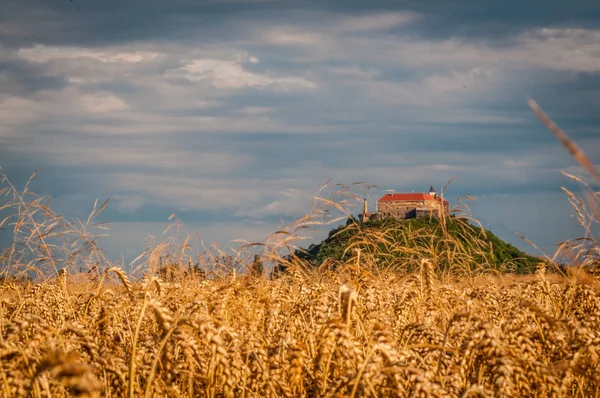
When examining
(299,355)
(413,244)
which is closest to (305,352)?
(299,355)

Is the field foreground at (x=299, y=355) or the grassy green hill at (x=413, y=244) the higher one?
the field foreground at (x=299, y=355)

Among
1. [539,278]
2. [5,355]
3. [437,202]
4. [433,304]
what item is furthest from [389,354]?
[437,202]

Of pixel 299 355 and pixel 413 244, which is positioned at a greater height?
pixel 299 355

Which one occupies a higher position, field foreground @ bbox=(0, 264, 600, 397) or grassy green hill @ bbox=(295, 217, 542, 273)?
field foreground @ bbox=(0, 264, 600, 397)

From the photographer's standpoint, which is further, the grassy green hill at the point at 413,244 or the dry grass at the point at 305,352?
the grassy green hill at the point at 413,244

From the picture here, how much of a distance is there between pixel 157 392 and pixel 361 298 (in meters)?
2.24

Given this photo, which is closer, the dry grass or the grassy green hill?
the dry grass

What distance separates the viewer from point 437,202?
6039 millimetres

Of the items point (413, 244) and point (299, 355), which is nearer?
point (299, 355)

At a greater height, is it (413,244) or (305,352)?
(305,352)

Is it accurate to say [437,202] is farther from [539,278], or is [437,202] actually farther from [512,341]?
[512,341]

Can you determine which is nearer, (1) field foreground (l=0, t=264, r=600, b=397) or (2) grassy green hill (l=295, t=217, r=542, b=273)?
(1) field foreground (l=0, t=264, r=600, b=397)

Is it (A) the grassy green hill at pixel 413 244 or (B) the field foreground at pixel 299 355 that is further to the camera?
(A) the grassy green hill at pixel 413 244

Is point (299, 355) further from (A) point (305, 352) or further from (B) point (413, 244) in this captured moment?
(B) point (413, 244)
